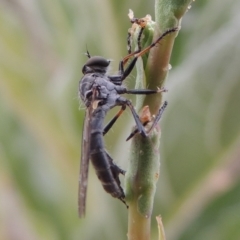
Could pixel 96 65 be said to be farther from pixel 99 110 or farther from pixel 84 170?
pixel 84 170

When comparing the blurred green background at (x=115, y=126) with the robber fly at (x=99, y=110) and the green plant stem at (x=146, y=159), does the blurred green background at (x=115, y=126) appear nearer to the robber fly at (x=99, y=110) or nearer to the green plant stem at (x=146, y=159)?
the robber fly at (x=99, y=110)

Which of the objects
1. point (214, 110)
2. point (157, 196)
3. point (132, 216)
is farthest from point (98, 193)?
point (132, 216)

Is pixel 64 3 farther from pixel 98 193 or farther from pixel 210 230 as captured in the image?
pixel 210 230

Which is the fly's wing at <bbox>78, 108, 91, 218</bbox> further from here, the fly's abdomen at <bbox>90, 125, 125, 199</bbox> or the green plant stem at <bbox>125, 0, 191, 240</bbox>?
the green plant stem at <bbox>125, 0, 191, 240</bbox>

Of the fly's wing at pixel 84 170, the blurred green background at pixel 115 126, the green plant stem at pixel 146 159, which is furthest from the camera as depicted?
the blurred green background at pixel 115 126

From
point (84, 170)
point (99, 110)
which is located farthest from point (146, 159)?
point (99, 110)

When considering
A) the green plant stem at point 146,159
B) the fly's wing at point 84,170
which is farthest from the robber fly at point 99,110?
the green plant stem at point 146,159

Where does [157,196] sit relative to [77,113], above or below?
below
